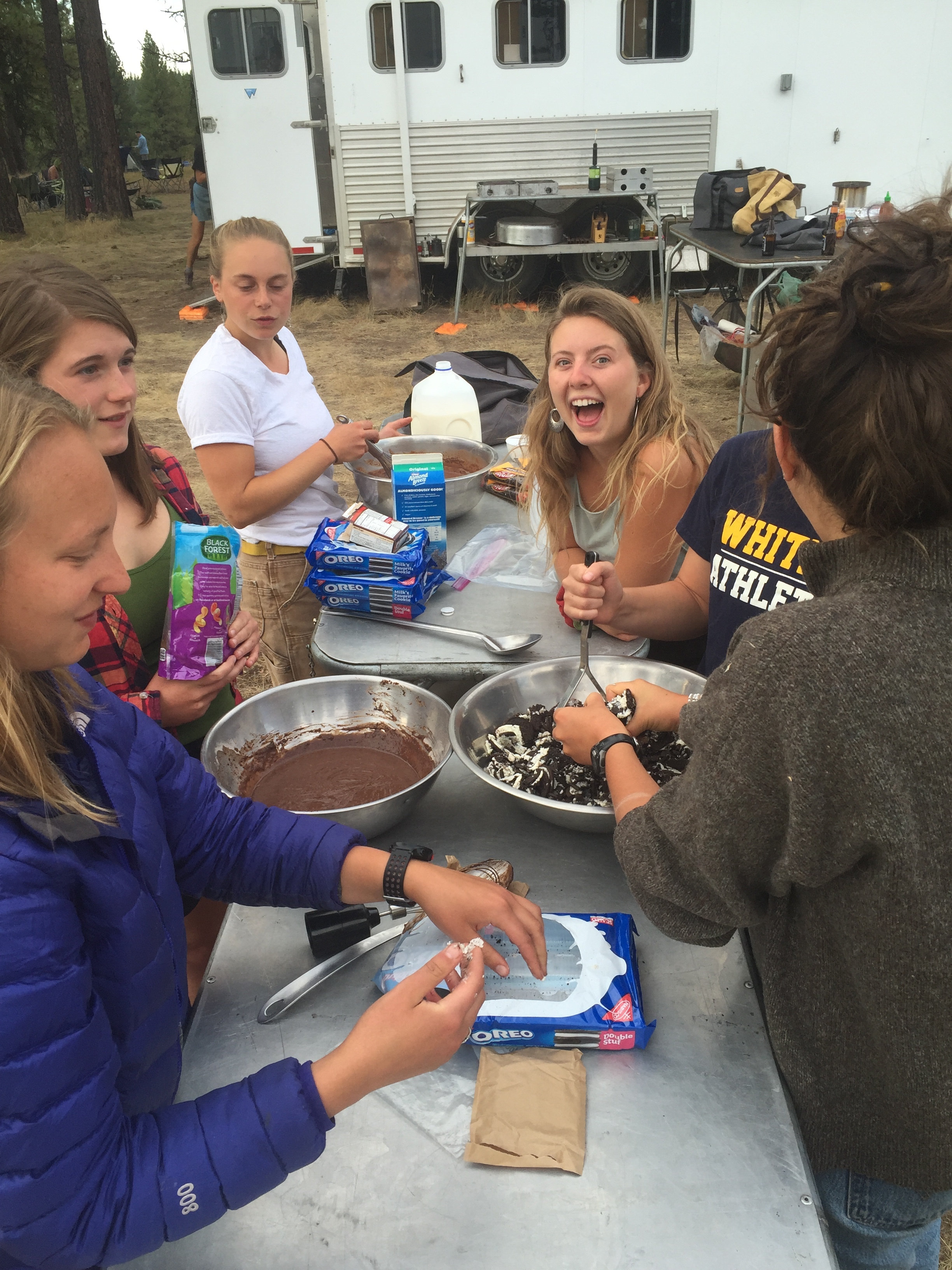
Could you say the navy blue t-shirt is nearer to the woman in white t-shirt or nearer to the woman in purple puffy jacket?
the woman in purple puffy jacket

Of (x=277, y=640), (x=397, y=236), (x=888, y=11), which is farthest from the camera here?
(x=397, y=236)

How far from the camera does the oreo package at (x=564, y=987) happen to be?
3.97 ft

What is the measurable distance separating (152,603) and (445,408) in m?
1.57

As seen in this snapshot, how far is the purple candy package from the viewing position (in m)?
1.87

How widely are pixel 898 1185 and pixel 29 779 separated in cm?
120

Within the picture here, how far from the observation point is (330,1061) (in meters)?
1.04

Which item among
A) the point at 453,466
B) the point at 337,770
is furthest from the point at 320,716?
the point at 453,466

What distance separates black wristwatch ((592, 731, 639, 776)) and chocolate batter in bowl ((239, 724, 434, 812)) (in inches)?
13.6

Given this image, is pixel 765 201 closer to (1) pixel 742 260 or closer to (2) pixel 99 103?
(1) pixel 742 260

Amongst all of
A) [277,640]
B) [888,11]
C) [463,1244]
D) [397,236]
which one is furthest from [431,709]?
[888,11]

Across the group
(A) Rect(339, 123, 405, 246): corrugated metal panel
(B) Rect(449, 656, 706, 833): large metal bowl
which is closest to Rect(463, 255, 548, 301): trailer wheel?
(A) Rect(339, 123, 405, 246): corrugated metal panel

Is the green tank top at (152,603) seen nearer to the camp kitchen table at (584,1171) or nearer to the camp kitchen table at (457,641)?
the camp kitchen table at (457,641)

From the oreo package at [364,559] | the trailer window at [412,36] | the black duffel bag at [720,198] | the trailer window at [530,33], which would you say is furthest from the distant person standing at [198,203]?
the oreo package at [364,559]

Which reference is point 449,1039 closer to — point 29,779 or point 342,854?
point 342,854
